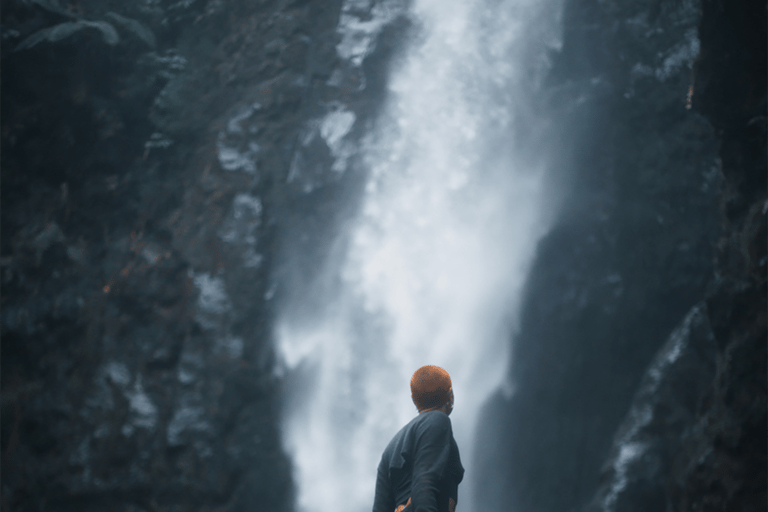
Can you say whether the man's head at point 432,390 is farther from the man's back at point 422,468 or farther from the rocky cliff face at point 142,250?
the rocky cliff face at point 142,250

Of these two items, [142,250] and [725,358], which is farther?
[142,250]

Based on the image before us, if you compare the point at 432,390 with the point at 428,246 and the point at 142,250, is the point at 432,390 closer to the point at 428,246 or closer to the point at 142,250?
the point at 142,250

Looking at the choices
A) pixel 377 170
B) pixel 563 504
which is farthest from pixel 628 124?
pixel 563 504

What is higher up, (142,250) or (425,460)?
(425,460)

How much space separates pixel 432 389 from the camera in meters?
1.94

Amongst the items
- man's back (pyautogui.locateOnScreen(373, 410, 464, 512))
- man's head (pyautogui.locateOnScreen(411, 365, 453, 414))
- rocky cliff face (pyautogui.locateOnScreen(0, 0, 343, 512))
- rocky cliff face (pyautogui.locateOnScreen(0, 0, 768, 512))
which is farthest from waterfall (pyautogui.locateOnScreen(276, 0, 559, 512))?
man's head (pyautogui.locateOnScreen(411, 365, 453, 414))

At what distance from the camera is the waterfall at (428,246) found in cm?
610

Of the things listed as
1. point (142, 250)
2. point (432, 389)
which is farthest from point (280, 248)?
point (432, 389)

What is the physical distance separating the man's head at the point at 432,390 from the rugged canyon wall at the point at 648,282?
271cm

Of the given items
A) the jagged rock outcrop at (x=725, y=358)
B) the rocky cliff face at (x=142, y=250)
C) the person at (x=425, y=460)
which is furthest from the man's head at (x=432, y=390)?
the rocky cliff face at (x=142, y=250)

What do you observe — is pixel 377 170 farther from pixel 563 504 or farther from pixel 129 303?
pixel 563 504

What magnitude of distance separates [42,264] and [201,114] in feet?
8.68

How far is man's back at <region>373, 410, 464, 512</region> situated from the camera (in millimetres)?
1708

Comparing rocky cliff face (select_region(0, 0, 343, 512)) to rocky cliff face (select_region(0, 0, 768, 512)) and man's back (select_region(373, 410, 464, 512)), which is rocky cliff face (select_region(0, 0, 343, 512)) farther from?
man's back (select_region(373, 410, 464, 512))
